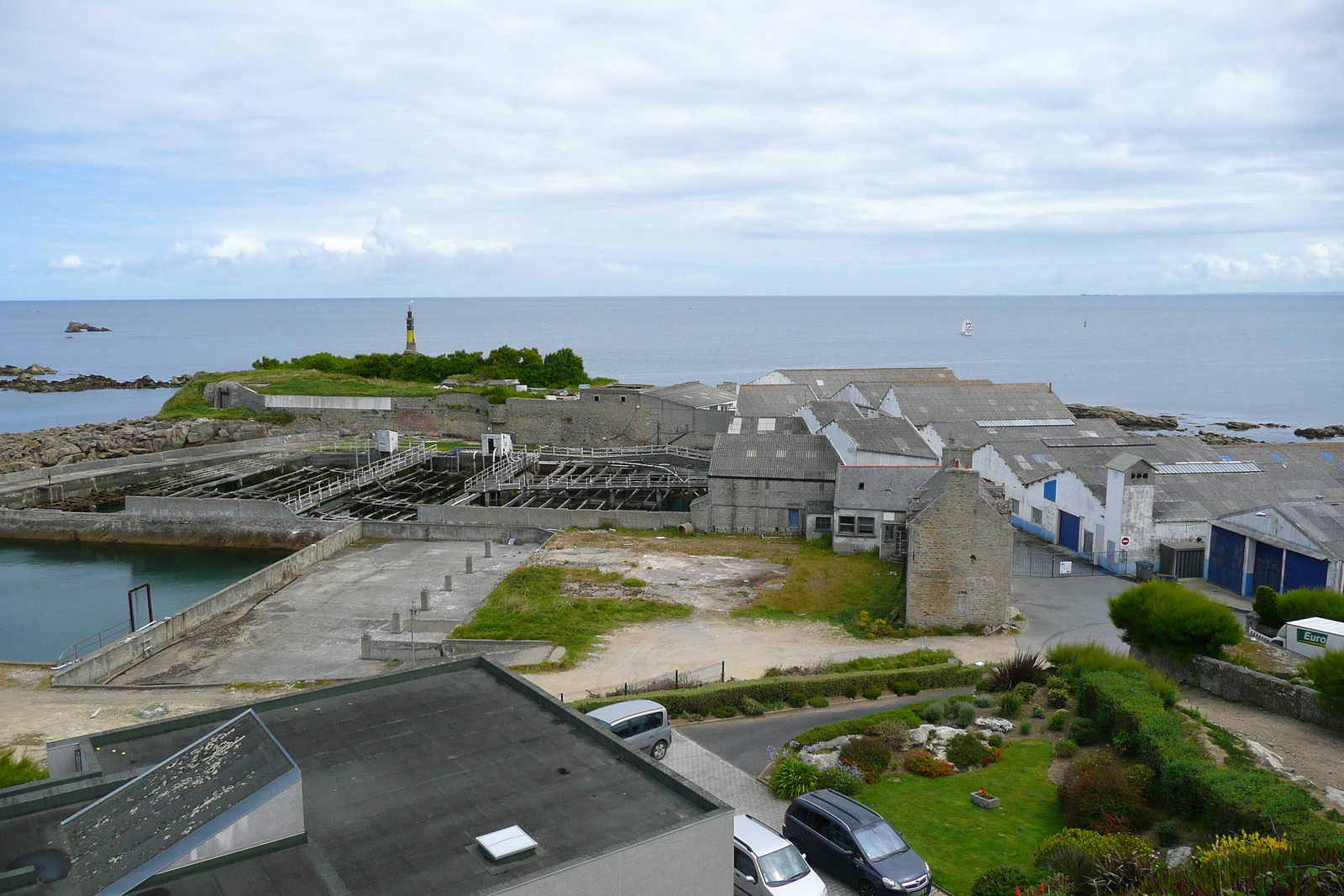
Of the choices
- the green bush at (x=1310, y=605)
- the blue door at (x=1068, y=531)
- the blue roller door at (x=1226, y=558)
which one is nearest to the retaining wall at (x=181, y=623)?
the blue door at (x=1068, y=531)

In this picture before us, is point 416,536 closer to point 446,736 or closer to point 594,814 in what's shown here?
point 446,736

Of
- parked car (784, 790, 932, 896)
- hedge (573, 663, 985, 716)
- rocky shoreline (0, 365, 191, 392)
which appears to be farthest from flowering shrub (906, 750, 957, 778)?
rocky shoreline (0, 365, 191, 392)

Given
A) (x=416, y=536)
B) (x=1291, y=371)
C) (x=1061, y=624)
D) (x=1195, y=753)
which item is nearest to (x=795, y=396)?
(x=416, y=536)

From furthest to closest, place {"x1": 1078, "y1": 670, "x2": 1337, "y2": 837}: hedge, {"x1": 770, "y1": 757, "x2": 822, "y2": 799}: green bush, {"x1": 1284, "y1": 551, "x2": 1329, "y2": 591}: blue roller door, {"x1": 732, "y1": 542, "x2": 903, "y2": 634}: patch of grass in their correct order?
{"x1": 732, "y1": 542, "x2": 903, "y2": 634}: patch of grass → {"x1": 1284, "y1": 551, "x2": 1329, "y2": 591}: blue roller door → {"x1": 770, "y1": 757, "x2": 822, "y2": 799}: green bush → {"x1": 1078, "y1": 670, "x2": 1337, "y2": 837}: hedge

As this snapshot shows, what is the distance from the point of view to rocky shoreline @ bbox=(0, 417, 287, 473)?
50781 millimetres

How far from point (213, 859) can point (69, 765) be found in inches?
133

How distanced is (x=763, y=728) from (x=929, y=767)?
3.44 meters

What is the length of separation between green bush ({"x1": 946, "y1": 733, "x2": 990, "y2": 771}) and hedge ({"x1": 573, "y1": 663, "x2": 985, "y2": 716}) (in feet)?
11.1

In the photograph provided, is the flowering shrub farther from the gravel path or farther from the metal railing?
the metal railing

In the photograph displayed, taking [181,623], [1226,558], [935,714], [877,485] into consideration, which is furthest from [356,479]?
[1226,558]

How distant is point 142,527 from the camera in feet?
125

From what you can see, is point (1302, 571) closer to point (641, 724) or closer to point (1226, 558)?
point (1226, 558)

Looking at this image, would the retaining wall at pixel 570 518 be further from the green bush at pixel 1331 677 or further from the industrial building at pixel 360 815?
the industrial building at pixel 360 815

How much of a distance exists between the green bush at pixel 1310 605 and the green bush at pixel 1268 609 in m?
0.20
